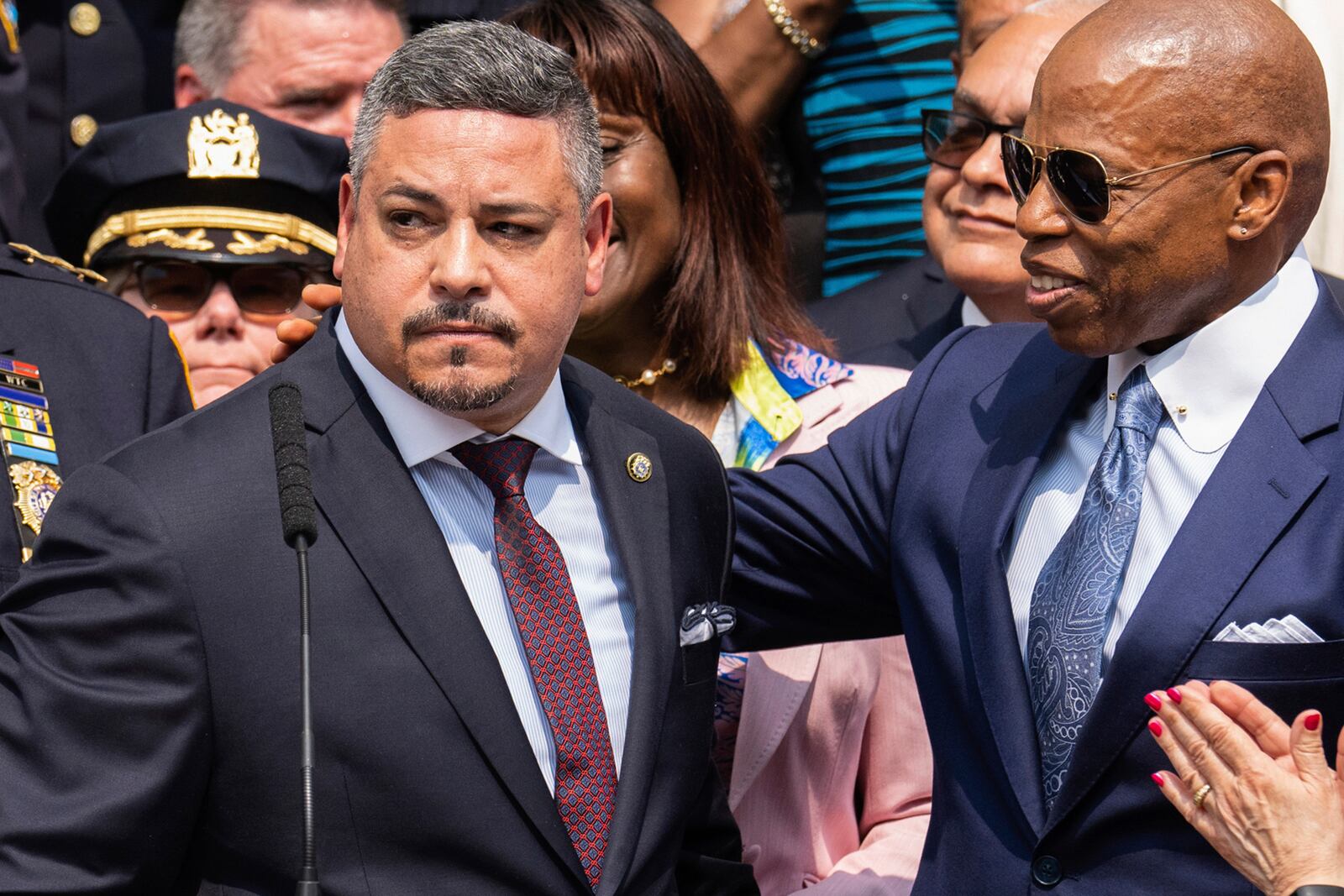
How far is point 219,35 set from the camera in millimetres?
4672

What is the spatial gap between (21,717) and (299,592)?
43 cm

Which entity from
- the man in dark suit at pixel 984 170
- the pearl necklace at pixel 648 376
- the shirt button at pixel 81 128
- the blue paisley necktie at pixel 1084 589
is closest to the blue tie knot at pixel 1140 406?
the blue paisley necktie at pixel 1084 589

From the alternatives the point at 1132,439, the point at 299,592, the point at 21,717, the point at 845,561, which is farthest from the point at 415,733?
the point at 1132,439

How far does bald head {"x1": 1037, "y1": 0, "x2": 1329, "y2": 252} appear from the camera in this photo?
111 inches

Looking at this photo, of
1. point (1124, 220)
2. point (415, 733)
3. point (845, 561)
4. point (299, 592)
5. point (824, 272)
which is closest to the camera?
point (299, 592)

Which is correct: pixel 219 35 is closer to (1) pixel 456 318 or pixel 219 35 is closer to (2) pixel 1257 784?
(1) pixel 456 318

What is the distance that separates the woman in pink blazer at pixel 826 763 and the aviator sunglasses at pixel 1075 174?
1.27 metres

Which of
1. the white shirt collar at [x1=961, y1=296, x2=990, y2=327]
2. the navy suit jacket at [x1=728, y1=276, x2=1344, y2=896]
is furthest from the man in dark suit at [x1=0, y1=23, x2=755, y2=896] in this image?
the white shirt collar at [x1=961, y1=296, x2=990, y2=327]

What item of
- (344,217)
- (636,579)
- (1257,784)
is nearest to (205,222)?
(344,217)

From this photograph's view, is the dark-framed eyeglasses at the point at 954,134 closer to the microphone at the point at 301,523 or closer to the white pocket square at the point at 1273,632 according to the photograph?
the white pocket square at the point at 1273,632

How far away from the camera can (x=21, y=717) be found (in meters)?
2.51

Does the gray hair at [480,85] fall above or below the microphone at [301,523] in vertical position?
above

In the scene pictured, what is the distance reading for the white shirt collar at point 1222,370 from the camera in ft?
9.44

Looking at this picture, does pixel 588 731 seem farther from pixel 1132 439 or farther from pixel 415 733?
pixel 1132 439
